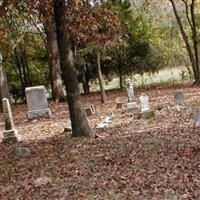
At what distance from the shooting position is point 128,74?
39438 mm

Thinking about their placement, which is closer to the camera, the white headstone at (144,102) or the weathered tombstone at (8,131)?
the weathered tombstone at (8,131)

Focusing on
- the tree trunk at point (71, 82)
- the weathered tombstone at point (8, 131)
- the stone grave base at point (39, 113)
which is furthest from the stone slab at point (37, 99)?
the tree trunk at point (71, 82)

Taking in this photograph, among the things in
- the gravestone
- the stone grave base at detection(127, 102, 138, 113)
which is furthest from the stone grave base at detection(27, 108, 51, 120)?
the stone grave base at detection(127, 102, 138, 113)

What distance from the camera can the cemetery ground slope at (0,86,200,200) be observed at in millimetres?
8125

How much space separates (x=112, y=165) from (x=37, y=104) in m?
10.8

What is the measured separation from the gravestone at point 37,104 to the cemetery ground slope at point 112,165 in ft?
16.9

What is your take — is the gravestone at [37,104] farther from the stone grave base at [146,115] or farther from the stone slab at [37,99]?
the stone grave base at [146,115]

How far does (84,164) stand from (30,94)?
1028 centimetres

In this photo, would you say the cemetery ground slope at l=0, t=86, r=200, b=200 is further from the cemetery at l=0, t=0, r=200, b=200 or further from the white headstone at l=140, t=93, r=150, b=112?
the white headstone at l=140, t=93, r=150, b=112

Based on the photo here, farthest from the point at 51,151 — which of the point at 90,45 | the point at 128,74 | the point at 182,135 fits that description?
the point at 128,74

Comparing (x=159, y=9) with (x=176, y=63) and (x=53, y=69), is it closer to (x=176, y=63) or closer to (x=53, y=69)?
(x=176, y=63)

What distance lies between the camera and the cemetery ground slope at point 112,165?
8.12m

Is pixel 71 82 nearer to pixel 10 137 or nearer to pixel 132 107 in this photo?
pixel 10 137

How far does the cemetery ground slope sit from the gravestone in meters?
5.15
